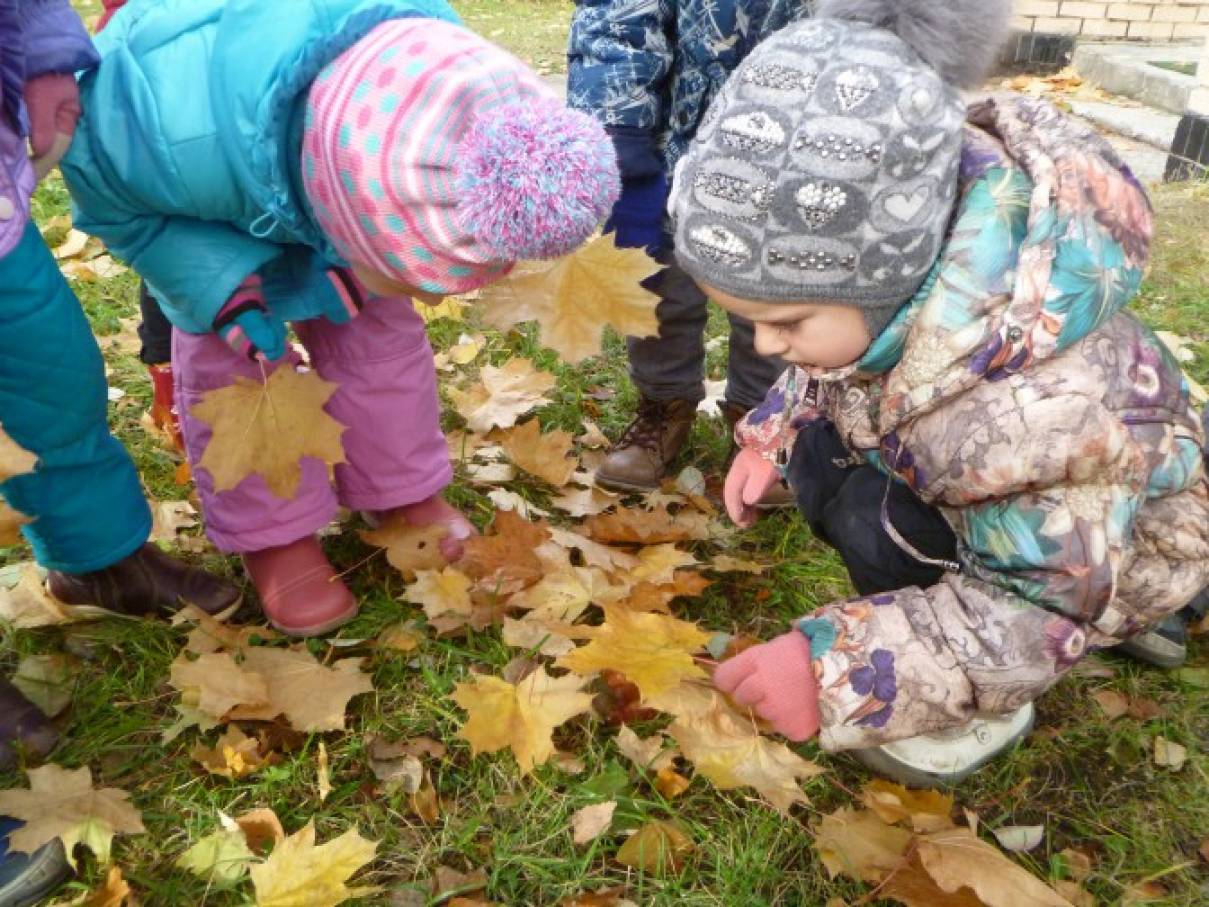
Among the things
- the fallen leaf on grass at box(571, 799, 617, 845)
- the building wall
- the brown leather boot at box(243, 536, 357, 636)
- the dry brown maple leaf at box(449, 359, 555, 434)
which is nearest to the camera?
the fallen leaf on grass at box(571, 799, 617, 845)

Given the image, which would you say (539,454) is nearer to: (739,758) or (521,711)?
(521,711)

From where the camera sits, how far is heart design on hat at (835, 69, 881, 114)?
1.15m

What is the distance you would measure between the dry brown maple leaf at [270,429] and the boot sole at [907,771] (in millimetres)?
929

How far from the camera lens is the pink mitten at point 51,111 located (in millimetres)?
1334

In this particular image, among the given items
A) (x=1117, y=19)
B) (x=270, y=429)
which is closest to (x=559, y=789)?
(x=270, y=429)

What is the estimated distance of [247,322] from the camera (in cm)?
150

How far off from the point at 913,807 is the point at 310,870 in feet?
2.70

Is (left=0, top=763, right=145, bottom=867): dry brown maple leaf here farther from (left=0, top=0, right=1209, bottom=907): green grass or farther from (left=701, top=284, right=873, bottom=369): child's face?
(left=701, top=284, right=873, bottom=369): child's face

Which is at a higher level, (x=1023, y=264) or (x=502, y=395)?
(x=1023, y=264)

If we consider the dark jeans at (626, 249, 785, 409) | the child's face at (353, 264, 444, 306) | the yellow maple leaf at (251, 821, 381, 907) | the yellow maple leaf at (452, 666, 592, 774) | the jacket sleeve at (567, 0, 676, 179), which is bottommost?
the yellow maple leaf at (251, 821, 381, 907)


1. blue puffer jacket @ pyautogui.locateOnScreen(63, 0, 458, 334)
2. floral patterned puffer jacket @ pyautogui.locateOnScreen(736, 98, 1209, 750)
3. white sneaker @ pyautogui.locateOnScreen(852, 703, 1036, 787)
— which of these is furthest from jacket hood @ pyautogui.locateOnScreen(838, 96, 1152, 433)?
blue puffer jacket @ pyautogui.locateOnScreen(63, 0, 458, 334)

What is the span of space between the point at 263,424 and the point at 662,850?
87 cm

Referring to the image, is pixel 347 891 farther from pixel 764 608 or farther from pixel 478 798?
pixel 764 608

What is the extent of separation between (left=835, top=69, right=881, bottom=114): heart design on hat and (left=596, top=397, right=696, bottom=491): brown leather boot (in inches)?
45.2
